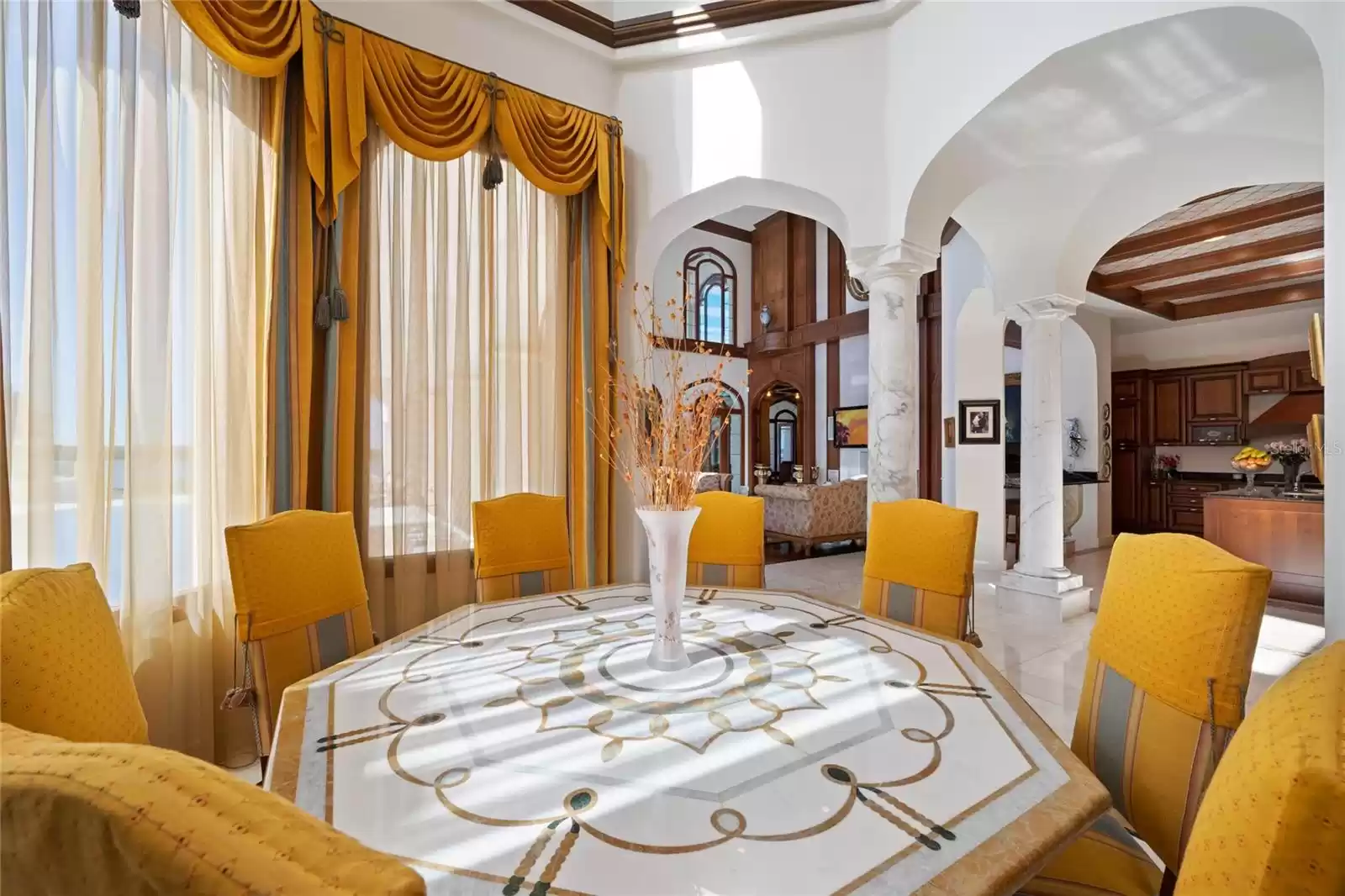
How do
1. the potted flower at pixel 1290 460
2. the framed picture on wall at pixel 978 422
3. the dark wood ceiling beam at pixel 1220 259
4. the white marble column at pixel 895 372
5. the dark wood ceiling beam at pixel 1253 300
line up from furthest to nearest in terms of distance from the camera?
the dark wood ceiling beam at pixel 1253 300
the framed picture on wall at pixel 978 422
the dark wood ceiling beam at pixel 1220 259
the potted flower at pixel 1290 460
the white marble column at pixel 895 372

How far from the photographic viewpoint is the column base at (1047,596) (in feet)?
13.5

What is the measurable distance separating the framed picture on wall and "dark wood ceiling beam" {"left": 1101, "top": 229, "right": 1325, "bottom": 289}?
7.06 feet

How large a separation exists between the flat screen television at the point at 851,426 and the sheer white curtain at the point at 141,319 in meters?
8.07

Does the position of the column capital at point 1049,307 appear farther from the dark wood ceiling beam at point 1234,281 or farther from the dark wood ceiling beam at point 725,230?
the dark wood ceiling beam at point 725,230

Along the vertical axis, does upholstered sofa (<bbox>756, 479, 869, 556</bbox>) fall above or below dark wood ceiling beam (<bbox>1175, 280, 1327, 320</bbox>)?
below

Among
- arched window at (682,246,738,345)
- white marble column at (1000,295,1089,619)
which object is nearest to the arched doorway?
arched window at (682,246,738,345)

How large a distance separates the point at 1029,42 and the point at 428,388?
121 inches

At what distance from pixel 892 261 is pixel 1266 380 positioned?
702 cm

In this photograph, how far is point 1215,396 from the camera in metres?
7.28

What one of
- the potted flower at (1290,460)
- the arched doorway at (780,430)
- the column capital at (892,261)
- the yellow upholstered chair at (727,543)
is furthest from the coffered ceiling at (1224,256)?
the arched doorway at (780,430)

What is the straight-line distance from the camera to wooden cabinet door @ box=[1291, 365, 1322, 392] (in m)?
6.54

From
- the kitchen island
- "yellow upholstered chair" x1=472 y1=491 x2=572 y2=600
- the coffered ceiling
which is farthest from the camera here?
the coffered ceiling

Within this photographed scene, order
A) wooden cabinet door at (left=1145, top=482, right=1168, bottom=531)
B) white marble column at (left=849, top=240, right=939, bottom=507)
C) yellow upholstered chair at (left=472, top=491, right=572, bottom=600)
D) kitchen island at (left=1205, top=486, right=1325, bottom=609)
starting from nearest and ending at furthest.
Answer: yellow upholstered chair at (left=472, top=491, right=572, bottom=600) → white marble column at (left=849, top=240, right=939, bottom=507) → kitchen island at (left=1205, top=486, right=1325, bottom=609) → wooden cabinet door at (left=1145, top=482, right=1168, bottom=531)

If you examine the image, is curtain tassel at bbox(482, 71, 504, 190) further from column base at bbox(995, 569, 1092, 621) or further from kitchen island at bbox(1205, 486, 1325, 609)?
kitchen island at bbox(1205, 486, 1325, 609)
